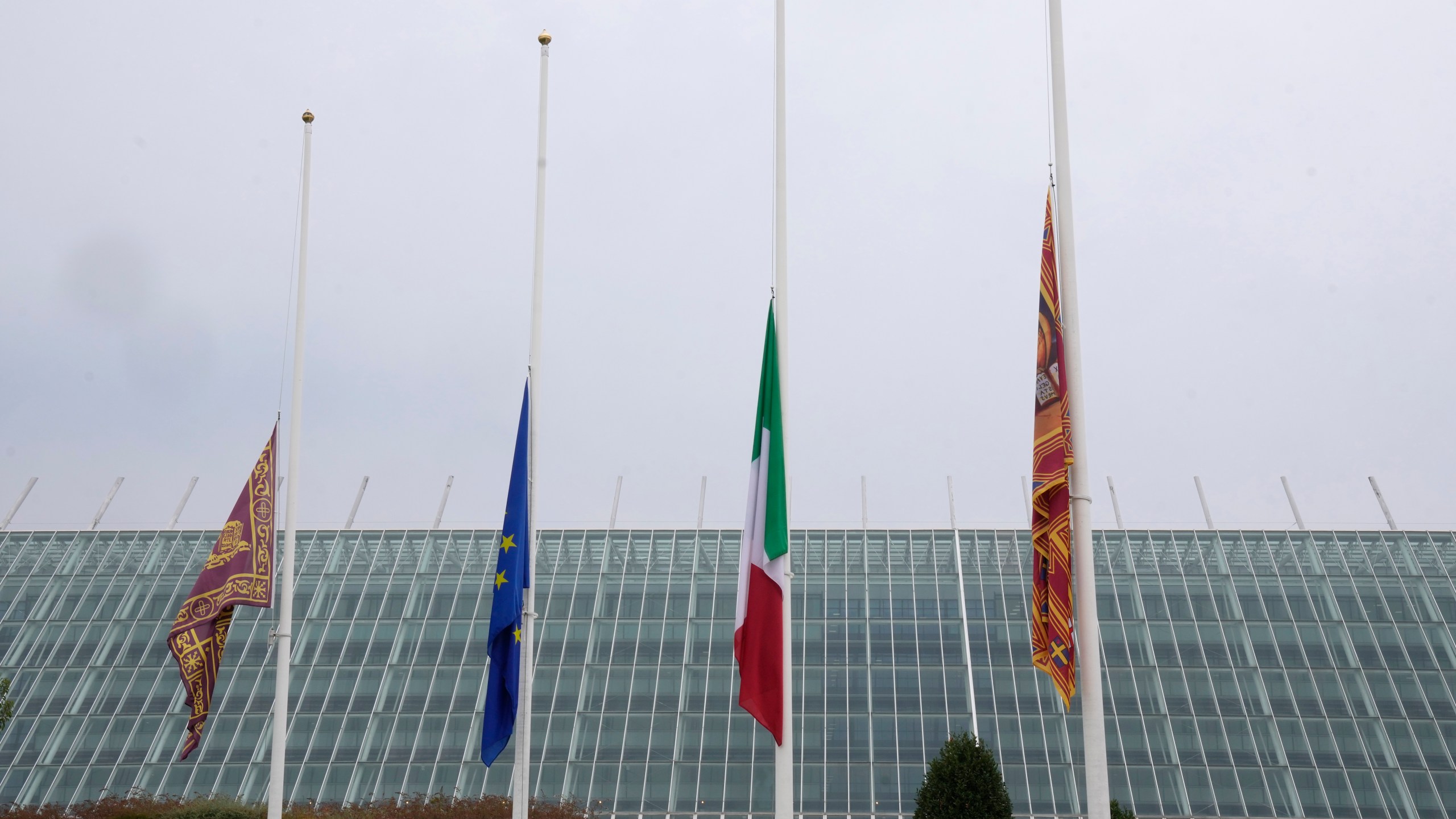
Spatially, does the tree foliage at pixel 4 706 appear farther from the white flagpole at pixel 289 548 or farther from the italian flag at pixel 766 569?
the italian flag at pixel 766 569

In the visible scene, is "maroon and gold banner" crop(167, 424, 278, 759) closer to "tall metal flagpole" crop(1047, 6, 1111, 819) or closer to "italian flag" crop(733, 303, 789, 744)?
"italian flag" crop(733, 303, 789, 744)

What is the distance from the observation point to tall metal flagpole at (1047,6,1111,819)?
1534cm

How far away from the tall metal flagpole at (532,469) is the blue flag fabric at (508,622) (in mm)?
105

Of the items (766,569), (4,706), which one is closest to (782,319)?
(766,569)

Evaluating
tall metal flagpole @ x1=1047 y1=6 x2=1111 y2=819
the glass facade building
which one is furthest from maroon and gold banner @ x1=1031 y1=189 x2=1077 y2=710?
the glass facade building

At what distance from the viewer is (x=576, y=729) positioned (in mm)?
37906

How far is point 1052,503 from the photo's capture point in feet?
53.0

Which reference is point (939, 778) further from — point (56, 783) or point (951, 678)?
point (56, 783)

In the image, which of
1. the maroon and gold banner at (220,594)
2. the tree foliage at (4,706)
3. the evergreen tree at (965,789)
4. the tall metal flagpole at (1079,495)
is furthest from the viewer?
the tree foliage at (4,706)

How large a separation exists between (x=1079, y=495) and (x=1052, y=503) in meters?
0.41

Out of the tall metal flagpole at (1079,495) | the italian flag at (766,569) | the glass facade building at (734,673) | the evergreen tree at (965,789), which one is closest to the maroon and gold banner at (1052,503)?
the tall metal flagpole at (1079,495)

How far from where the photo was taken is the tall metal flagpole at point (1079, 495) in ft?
50.3

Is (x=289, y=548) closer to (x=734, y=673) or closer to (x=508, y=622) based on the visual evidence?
(x=508, y=622)

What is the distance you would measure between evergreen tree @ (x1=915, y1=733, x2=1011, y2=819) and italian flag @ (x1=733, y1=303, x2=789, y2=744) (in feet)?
13.4
